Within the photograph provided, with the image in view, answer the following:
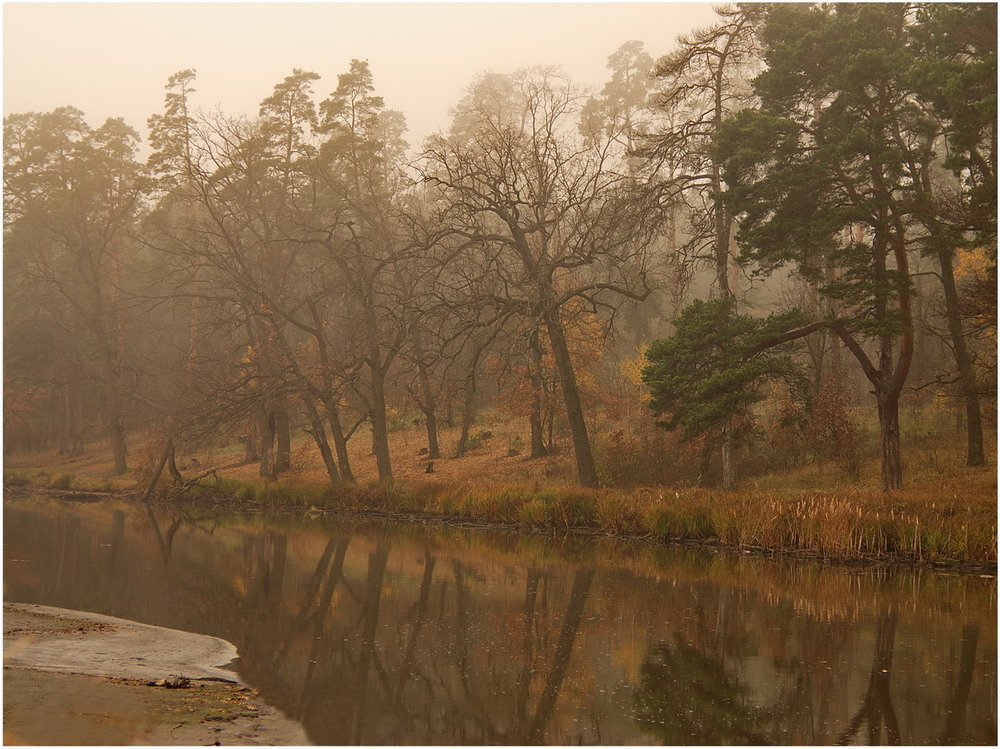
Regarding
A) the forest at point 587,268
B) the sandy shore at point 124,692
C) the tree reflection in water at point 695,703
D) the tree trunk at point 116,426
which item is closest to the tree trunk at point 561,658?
the tree reflection in water at point 695,703

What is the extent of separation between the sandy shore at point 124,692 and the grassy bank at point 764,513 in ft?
36.8

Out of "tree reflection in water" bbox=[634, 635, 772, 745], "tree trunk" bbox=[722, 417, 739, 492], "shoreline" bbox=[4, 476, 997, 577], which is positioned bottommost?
"tree reflection in water" bbox=[634, 635, 772, 745]

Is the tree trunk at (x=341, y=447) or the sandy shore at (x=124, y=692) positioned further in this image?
the tree trunk at (x=341, y=447)

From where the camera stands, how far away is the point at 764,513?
1848cm

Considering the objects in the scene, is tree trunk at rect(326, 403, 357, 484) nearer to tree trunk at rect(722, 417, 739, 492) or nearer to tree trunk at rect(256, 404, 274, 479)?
tree trunk at rect(256, 404, 274, 479)

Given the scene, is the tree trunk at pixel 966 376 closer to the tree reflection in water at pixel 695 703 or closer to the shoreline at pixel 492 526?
the shoreline at pixel 492 526

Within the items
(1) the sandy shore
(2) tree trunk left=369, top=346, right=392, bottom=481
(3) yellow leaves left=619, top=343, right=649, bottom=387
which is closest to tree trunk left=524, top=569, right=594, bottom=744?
(1) the sandy shore

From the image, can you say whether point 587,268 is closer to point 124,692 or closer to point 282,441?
point 282,441

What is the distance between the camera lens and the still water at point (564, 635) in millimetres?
8344

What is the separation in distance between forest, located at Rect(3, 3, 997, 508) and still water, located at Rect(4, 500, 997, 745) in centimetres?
515

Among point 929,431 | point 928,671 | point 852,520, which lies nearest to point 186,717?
point 928,671

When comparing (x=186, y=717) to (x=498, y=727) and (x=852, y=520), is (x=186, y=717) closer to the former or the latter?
(x=498, y=727)

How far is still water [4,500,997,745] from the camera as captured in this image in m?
8.34

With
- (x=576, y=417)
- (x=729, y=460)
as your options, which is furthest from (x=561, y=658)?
(x=576, y=417)
